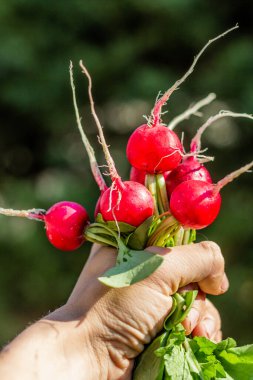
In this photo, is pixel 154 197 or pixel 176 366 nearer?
pixel 176 366

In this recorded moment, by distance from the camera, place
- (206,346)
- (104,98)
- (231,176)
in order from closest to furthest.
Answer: (231,176) < (206,346) < (104,98)

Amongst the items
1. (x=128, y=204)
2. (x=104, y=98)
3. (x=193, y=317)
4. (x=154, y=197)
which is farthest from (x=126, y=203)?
(x=104, y=98)

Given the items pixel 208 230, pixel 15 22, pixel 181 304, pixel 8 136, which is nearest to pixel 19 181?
pixel 8 136

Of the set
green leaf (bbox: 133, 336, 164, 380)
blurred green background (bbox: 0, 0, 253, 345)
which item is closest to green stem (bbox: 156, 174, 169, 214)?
green leaf (bbox: 133, 336, 164, 380)

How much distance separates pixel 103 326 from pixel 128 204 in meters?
0.30

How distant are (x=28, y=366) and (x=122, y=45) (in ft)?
14.0

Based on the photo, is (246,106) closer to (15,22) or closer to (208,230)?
(208,230)

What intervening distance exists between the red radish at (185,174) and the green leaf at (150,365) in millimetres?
394

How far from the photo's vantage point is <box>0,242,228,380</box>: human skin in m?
1.49

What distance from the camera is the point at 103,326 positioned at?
1.55 meters

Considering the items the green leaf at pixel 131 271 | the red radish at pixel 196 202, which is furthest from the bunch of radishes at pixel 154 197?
the green leaf at pixel 131 271

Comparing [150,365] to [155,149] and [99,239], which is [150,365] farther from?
[155,149]

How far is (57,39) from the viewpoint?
554cm

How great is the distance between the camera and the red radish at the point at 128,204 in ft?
5.05
